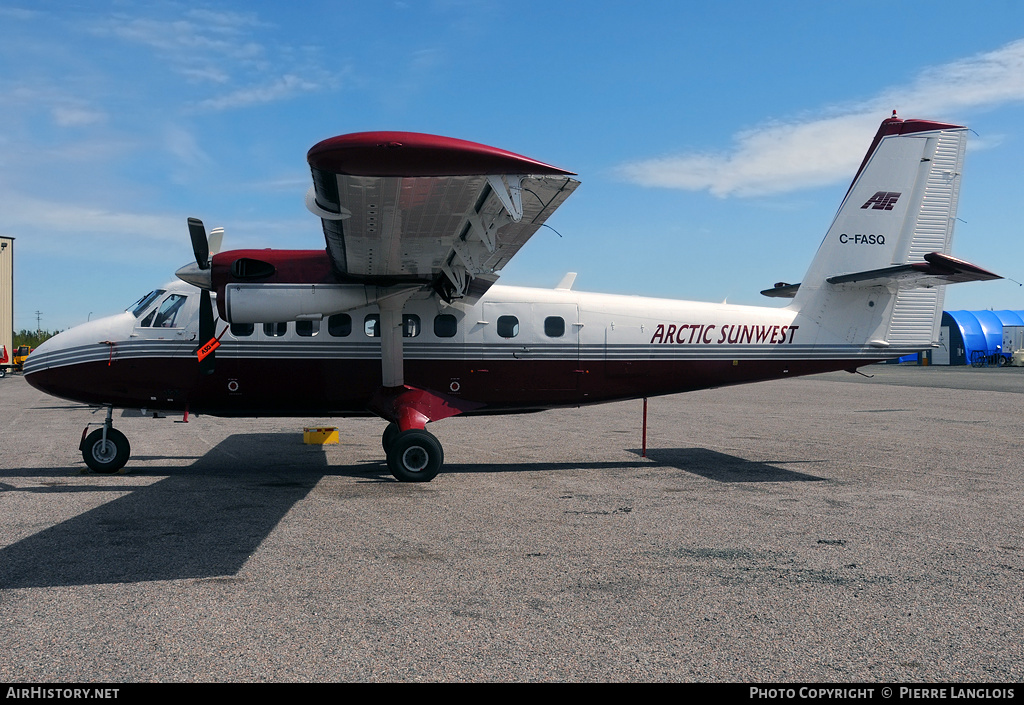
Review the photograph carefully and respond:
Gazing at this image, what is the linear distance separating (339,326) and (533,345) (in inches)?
132

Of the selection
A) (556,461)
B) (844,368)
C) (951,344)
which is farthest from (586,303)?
(951,344)

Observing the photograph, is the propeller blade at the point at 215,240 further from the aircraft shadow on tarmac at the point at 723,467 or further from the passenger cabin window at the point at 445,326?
the aircraft shadow on tarmac at the point at 723,467

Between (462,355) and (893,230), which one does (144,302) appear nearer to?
(462,355)

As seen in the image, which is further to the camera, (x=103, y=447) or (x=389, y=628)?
(x=103, y=447)

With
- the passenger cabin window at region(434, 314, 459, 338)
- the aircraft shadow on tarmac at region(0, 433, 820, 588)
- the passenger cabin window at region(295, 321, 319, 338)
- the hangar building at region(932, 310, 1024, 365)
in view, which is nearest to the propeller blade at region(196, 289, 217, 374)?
the passenger cabin window at region(295, 321, 319, 338)

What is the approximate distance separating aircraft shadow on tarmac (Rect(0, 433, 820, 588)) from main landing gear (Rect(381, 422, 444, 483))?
1.63ft

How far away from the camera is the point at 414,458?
10977 mm

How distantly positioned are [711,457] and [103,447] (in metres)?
10.6

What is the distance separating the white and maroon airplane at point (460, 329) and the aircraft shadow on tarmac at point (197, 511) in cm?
106

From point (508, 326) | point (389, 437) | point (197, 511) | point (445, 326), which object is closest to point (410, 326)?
point (445, 326)

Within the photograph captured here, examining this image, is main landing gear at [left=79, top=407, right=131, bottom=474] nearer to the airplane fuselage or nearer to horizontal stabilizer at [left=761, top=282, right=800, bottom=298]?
the airplane fuselage

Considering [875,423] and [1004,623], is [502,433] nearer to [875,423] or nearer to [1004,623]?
[875,423]

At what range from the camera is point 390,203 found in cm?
750

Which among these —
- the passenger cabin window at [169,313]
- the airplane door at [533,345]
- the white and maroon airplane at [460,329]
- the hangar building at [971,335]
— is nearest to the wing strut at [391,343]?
the white and maroon airplane at [460,329]
